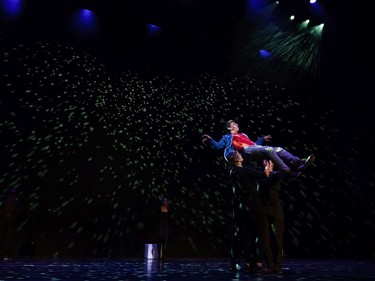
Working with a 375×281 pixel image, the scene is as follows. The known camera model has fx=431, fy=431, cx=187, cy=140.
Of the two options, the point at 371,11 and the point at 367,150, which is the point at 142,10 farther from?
the point at 367,150

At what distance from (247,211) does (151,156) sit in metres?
6.01

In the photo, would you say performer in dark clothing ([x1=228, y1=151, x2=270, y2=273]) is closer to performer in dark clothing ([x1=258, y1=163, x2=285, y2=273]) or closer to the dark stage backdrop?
performer in dark clothing ([x1=258, y1=163, x2=285, y2=273])

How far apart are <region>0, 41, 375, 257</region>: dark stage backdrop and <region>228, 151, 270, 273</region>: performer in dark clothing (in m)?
5.70

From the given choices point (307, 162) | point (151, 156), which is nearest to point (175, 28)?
point (151, 156)

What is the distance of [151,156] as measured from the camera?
402 inches

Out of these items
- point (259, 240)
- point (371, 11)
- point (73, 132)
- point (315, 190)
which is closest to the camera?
point (259, 240)

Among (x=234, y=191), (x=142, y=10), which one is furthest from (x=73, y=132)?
(x=234, y=191)

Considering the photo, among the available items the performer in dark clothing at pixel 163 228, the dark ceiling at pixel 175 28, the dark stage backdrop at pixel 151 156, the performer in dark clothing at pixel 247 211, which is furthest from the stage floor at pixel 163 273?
the dark ceiling at pixel 175 28

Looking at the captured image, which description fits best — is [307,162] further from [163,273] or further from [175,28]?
[175,28]

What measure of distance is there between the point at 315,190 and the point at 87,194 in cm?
531

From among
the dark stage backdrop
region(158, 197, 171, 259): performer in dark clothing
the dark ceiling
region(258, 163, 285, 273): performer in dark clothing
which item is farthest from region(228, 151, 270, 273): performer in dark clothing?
the dark ceiling

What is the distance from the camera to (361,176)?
9992mm

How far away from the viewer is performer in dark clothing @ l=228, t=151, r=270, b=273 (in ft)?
13.8

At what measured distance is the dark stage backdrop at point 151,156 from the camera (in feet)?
30.2
